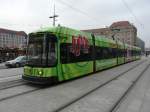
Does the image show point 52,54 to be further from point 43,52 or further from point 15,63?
point 15,63

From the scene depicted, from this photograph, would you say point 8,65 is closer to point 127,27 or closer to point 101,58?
point 101,58

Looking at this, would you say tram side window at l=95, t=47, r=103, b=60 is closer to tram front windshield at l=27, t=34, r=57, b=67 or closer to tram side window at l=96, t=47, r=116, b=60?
tram side window at l=96, t=47, r=116, b=60

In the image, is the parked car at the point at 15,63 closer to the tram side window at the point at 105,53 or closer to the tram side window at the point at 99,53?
the tram side window at the point at 105,53

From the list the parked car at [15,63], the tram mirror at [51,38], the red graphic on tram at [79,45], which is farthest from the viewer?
the parked car at [15,63]

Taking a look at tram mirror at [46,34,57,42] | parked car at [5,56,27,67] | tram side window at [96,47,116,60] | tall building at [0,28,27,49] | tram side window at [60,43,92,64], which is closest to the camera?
tram mirror at [46,34,57,42]

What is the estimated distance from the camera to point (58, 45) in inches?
419

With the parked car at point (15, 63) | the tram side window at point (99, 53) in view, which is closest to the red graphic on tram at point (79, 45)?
the tram side window at point (99, 53)

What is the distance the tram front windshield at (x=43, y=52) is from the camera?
33.6 ft

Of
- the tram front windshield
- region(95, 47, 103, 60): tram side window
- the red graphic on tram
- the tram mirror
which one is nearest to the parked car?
region(95, 47, 103, 60): tram side window

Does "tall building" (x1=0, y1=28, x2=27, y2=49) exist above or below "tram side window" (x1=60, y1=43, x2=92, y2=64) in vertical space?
above

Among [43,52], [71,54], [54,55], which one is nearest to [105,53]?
[71,54]

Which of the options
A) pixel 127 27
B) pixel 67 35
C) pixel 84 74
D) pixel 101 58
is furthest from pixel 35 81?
pixel 127 27

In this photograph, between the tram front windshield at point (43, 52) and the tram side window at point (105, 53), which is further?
the tram side window at point (105, 53)

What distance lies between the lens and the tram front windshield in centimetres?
1023
